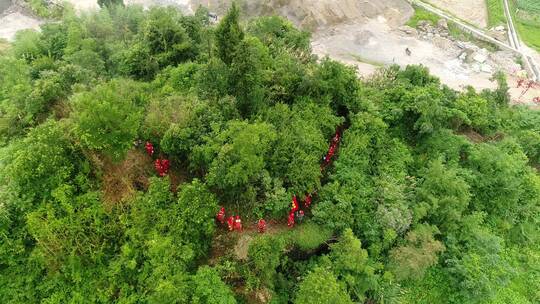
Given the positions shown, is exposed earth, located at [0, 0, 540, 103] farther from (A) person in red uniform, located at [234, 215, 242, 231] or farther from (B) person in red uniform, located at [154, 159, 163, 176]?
(B) person in red uniform, located at [154, 159, 163, 176]

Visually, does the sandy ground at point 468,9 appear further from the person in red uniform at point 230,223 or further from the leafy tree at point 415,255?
the person in red uniform at point 230,223

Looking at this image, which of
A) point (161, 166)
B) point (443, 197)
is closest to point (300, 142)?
point (161, 166)

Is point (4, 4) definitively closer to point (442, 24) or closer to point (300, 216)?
point (300, 216)

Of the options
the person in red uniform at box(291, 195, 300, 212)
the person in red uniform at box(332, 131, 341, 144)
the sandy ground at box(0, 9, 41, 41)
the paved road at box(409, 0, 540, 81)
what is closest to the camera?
the person in red uniform at box(291, 195, 300, 212)

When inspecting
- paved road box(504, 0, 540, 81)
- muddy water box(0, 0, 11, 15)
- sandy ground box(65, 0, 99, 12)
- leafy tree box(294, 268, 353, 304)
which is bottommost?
paved road box(504, 0, 540, 81)

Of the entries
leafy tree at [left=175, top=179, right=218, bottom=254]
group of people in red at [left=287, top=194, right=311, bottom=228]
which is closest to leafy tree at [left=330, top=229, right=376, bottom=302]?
group of people in red at [left=287, top=194, right=311, bottom=228]

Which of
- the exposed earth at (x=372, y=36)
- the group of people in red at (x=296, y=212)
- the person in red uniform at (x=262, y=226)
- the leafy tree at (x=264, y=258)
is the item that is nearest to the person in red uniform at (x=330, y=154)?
the group of people in red at (x=296, y=212)
